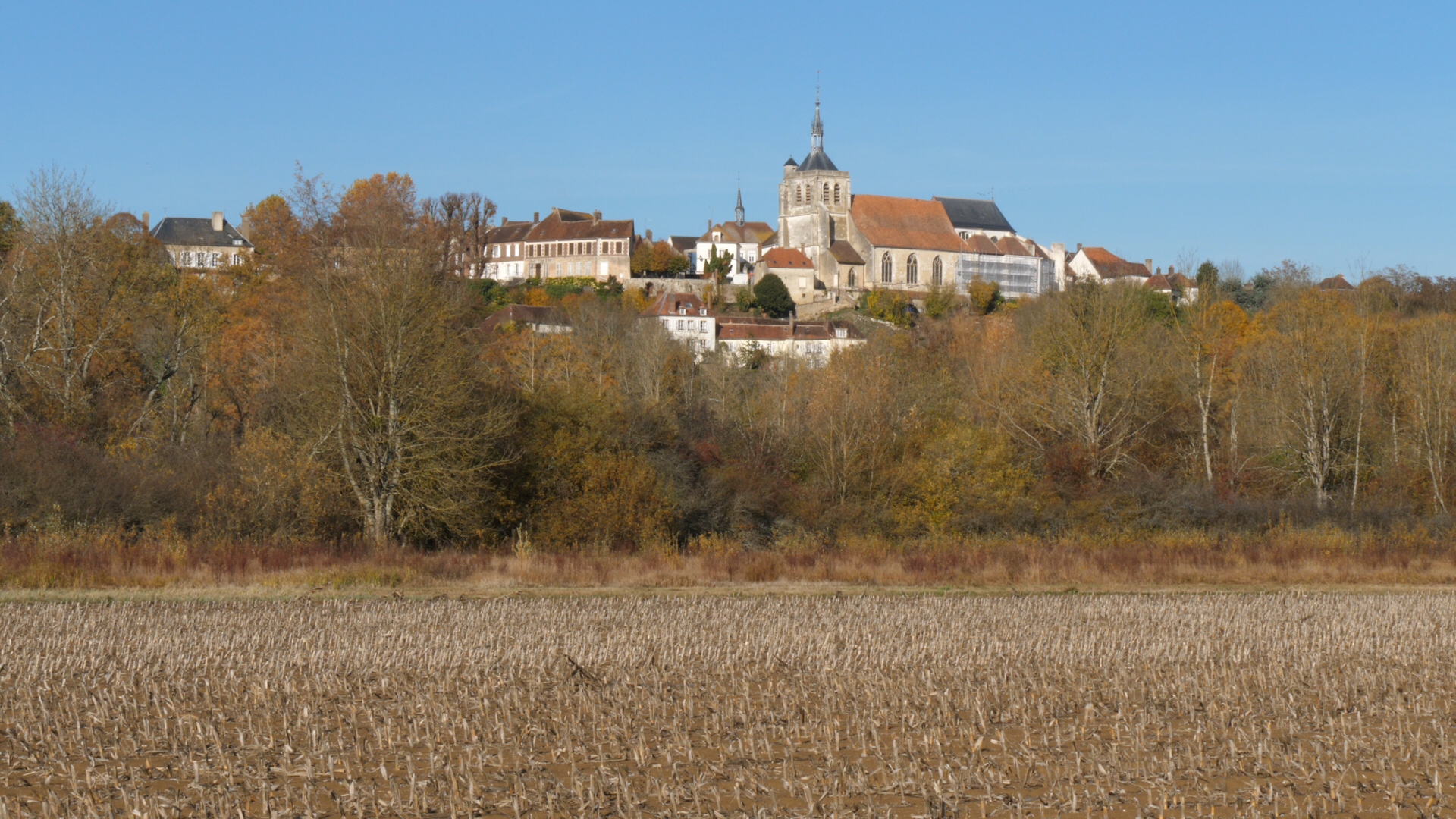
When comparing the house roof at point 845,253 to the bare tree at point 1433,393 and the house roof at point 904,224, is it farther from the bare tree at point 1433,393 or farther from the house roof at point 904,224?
the bare tree at point 1433,393

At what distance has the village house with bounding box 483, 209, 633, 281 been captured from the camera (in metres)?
98.0

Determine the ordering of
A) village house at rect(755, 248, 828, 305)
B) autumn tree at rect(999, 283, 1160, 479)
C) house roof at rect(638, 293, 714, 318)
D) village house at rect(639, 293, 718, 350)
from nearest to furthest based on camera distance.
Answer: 1. autumn tree at rect(999, 283, 1160, 479)
2. village house at rect(639, 293, 718, 350)
3. house roof at rect(638, 293, 714, 318)
4. village house at rect(755, 248, 828, 305)

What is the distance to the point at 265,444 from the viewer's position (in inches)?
995

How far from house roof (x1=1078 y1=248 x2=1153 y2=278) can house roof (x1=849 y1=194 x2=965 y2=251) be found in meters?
12.1

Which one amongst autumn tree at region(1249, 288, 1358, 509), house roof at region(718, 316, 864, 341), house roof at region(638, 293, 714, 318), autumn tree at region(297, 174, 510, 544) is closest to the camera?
autumn tree at region(297, 174, 510, 544)

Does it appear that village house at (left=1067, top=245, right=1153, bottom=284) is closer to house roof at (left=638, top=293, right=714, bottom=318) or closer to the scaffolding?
the scaffolding

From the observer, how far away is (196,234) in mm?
86750

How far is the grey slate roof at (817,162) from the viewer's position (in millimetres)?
112819

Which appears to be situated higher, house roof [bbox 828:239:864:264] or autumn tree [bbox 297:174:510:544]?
house roof [bbox 828:239:864:264]

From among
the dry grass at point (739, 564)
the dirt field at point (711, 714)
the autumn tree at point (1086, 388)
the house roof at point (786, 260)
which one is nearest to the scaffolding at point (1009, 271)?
the house roof at point (786, 260)

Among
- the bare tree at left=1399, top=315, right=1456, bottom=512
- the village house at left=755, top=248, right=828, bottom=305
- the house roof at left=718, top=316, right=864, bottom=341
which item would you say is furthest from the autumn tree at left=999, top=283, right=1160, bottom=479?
the village house at left=755, top=248, right=828, bottom=305

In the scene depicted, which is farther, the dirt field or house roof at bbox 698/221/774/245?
house roof at bbox 698/221/774/245

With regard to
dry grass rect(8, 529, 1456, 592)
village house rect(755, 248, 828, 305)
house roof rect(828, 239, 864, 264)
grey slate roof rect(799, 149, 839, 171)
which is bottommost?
dry grass rect(8, 529, 1456, 592)

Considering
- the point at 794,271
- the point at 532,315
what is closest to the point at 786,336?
the point at 532,315
